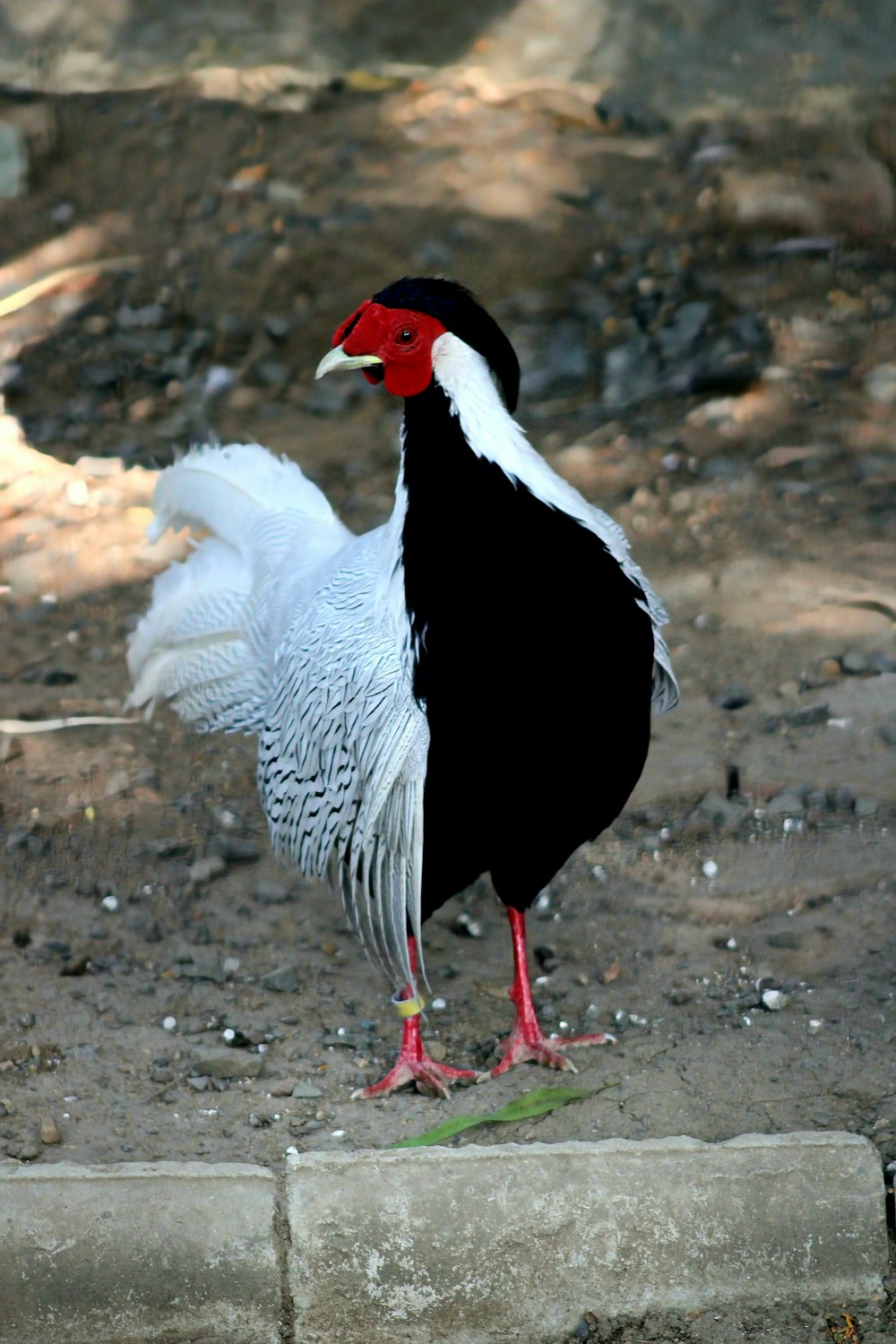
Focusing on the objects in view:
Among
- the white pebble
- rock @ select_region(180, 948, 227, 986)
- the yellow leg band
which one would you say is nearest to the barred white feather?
the yellow leg band

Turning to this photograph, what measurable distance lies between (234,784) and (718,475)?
99.5 inches

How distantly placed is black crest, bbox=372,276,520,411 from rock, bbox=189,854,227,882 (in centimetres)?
178

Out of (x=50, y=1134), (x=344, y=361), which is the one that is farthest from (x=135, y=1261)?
(x=344, y=361)

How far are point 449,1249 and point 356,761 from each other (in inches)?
36.9

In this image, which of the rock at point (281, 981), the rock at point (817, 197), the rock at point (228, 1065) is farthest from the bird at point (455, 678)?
the rock at point (817, 197)

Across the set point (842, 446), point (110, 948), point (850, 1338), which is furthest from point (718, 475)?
point (850, 1338)

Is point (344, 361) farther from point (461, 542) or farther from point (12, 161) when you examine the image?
point (12, 161)

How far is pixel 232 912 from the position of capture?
400cm

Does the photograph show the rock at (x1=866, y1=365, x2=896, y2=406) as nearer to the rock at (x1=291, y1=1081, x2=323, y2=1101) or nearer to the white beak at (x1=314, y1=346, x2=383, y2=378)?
the white beak at (x1=314, y1=346, x2=383, y2=378)

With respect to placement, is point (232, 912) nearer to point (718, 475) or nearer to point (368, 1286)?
point (368, 1286)

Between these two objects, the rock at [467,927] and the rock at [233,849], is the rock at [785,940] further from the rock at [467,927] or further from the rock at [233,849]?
the rock at [233,849]

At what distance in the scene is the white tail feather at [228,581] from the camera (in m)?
3.97

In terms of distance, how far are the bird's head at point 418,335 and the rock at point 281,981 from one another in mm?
1543

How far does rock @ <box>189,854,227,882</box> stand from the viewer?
4.14 meters
